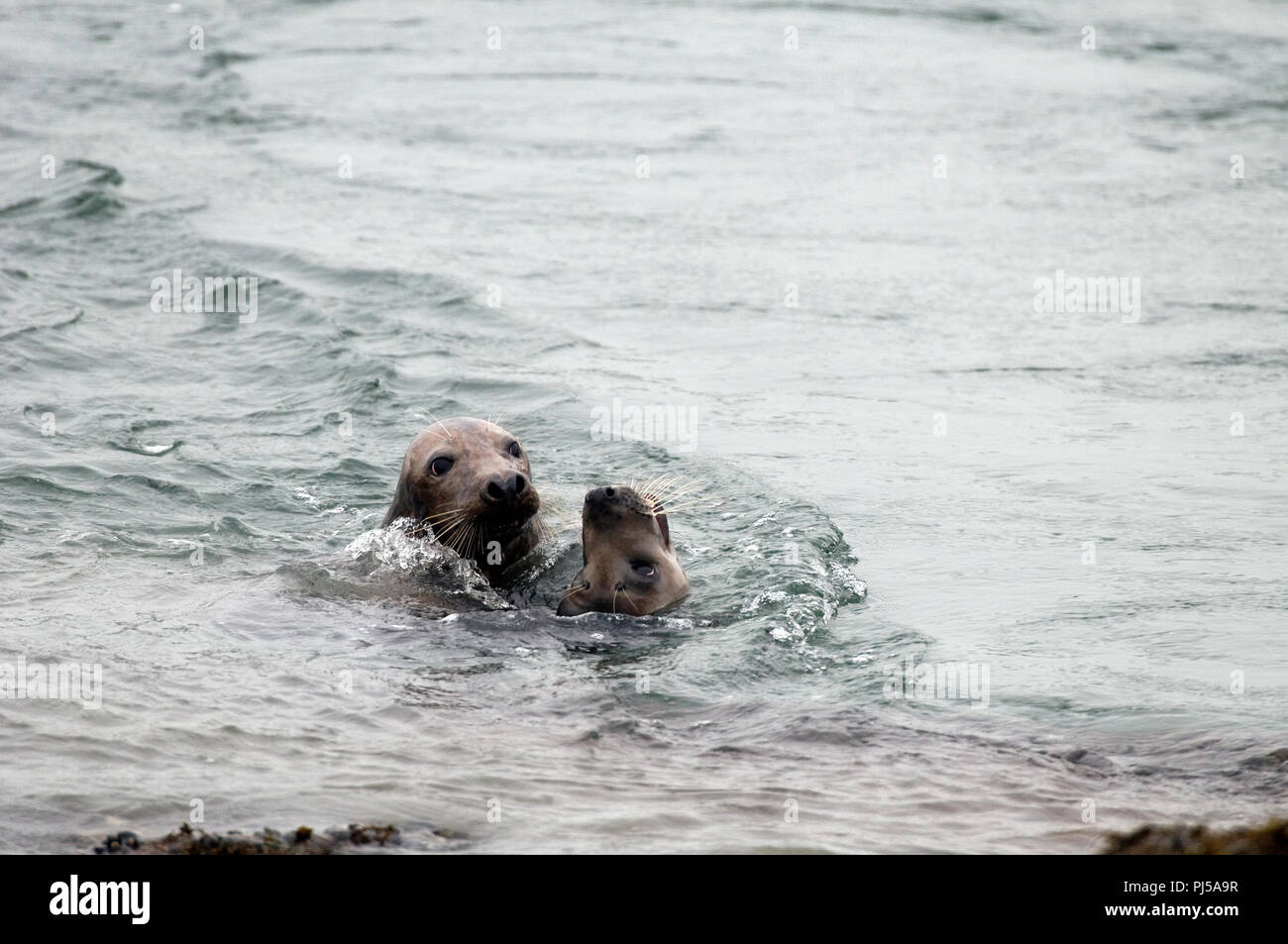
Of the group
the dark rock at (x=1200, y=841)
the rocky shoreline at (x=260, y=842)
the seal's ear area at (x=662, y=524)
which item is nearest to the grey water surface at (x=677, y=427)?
the rocky shoreline at (x=260, y=842)

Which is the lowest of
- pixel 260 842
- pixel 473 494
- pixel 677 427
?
pixel 677 427

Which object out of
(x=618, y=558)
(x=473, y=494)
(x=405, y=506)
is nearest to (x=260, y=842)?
(x=618, y=558)

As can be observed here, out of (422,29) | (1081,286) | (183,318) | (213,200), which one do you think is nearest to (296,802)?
(183,318)

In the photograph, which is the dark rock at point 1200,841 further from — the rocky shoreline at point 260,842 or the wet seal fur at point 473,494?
the wet seal fur at point 473,494

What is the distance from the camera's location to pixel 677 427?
11.2m

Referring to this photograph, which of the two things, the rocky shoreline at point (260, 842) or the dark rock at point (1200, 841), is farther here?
the rocky shoreline at point (260, 842)

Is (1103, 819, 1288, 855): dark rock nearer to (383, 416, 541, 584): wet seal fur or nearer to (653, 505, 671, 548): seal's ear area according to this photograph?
(653, 505, 671, 548): seal's ear area

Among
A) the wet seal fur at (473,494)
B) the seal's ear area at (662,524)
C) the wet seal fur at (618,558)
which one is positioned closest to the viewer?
the wet seal fur at (618,558)

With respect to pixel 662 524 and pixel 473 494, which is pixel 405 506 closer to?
pixel 473 494

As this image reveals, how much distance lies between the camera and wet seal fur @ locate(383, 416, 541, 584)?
771cm

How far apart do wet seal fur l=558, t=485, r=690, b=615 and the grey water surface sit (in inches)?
7.6

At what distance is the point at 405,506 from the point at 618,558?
1.33 m

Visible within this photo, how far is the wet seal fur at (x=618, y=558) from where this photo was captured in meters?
7.43

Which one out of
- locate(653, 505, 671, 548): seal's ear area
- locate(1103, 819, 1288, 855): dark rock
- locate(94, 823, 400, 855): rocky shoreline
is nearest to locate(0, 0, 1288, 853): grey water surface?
locate(94, 823, 400, 855): rocky shoreline
